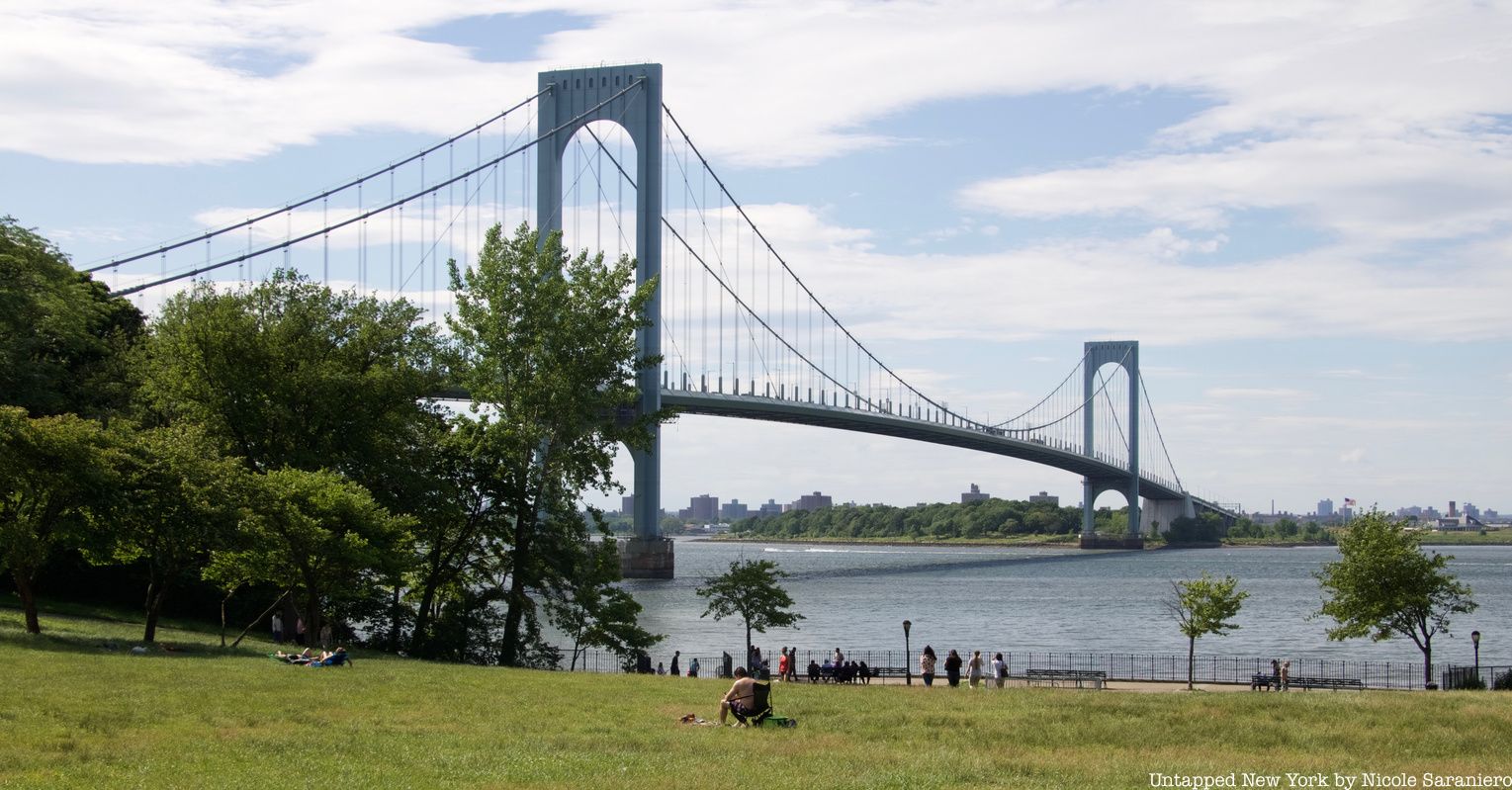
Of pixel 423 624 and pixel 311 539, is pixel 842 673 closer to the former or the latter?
pixel 423 624

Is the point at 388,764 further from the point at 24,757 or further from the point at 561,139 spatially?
the point at 561,139

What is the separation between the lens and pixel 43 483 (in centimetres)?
2633

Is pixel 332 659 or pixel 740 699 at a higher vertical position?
pixel 740 699

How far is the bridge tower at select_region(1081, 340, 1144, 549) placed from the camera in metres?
148

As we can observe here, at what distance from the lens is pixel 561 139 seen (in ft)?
259

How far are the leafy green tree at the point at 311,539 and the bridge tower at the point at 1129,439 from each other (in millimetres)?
115634

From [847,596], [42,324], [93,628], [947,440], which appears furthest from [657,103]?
[93,628]

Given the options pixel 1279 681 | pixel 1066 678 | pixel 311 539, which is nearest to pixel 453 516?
pixel 311 539

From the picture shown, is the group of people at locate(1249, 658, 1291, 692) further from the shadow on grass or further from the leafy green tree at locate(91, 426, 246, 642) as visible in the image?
the leafy green tree at locate(91, 426, 246, 642)

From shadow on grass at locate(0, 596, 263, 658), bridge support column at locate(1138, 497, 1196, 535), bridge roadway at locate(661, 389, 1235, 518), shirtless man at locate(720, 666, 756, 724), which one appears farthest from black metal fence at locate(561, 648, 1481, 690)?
bridge support column at locate(1138, 497, 1196, 535)

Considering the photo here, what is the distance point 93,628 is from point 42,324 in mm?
14515

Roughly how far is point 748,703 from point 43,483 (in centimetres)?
1491

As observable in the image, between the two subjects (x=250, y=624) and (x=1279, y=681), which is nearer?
(x=1279, y=681)

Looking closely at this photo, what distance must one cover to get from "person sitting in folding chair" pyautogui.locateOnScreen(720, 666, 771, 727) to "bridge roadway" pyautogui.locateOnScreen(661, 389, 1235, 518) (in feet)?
183
